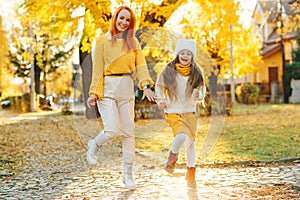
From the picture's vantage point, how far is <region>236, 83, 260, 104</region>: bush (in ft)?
96.0

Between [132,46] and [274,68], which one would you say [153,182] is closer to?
[132,46]

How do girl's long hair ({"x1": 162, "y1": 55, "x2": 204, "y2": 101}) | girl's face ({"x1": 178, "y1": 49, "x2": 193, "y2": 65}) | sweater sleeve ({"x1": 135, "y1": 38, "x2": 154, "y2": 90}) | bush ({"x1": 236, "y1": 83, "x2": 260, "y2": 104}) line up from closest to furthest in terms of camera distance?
sweater sleeve ({"x1": 135, "y1": 38, "x2": 154, "y2": 90}), girl's long hair ({"x1": 162, "y1": 55, "x2": 204, "y2": 101}), girl's face ({"x1": 178, "y1": 49, "x2": 193, "y2": 65}), bush ({"x1": 236, "y1": 83, "x2": 260, "y2": 104})

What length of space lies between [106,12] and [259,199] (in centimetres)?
753

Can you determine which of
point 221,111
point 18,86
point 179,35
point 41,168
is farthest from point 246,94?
point 18,86

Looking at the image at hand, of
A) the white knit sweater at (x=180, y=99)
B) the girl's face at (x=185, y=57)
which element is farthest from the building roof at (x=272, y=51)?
the white knit sweater at (x=180, y=99)

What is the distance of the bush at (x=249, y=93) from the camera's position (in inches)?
1152

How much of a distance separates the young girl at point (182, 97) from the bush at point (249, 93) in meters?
24.2

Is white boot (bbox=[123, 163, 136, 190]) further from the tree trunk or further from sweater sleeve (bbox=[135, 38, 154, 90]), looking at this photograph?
the tree trunk

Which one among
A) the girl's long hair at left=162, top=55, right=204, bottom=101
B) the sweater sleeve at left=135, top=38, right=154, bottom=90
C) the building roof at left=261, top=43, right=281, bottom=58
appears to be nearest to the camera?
the sweater sleeve at left=135, top=38, right=154, bottom=90

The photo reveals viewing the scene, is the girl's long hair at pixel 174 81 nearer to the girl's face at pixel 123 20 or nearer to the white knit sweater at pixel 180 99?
the white knit sweater at pixel 180 99

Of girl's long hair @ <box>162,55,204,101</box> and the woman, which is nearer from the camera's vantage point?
the woman

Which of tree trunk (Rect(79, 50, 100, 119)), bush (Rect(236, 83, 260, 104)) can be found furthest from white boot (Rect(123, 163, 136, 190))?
bush (Rect(236, 83, 260, 104))

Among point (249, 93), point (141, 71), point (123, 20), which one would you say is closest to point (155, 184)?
point (141, 71)

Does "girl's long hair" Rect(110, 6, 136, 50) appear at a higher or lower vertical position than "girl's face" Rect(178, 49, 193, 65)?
higher
